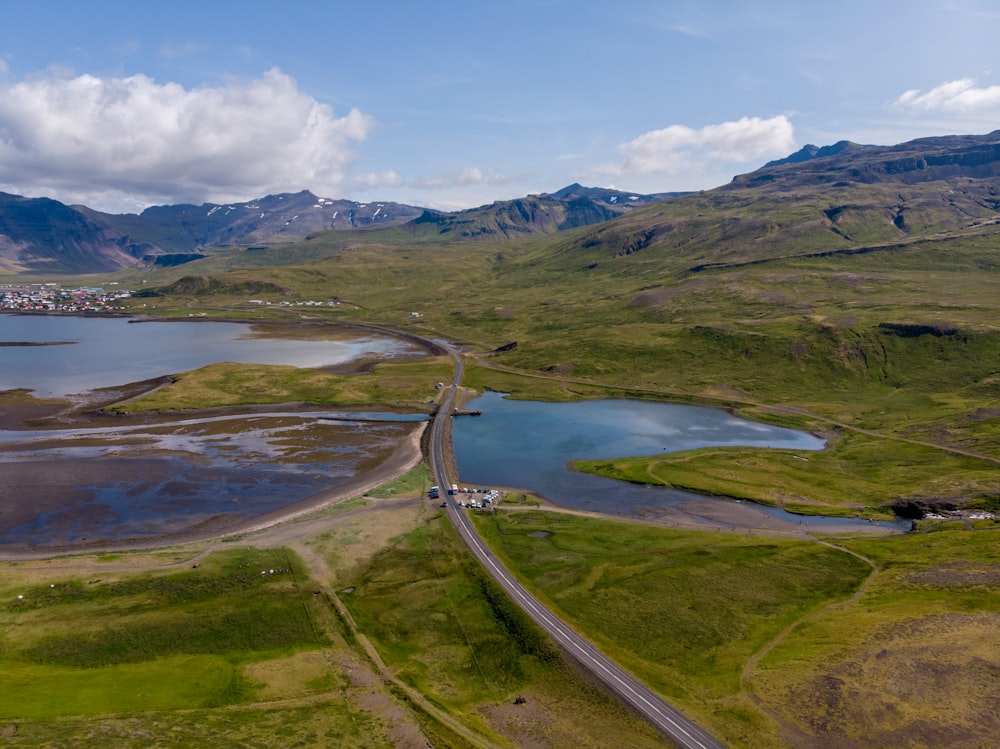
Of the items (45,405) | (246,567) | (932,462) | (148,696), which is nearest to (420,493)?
(246,567)

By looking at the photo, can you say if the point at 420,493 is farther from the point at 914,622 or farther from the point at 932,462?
the point at 932,462

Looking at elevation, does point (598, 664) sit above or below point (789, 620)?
above

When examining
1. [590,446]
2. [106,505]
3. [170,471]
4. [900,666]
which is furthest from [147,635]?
[590,446]

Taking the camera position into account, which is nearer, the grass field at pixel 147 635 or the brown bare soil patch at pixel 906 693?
Answer: the brown bare soil patch at pixel 906 693

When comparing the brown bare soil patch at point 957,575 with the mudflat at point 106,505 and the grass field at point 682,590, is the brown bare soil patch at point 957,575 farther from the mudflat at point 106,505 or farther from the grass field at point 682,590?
the mudflat at point 106,505

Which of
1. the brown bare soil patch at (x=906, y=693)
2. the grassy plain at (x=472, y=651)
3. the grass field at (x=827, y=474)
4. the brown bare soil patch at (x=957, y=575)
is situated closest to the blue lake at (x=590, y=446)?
the grass field at (x=827, y=474)

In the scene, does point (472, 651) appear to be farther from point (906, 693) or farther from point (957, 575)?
point (957, 575)

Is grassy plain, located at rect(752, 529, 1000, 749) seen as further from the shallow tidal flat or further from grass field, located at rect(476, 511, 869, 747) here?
the shallow tidal flat
